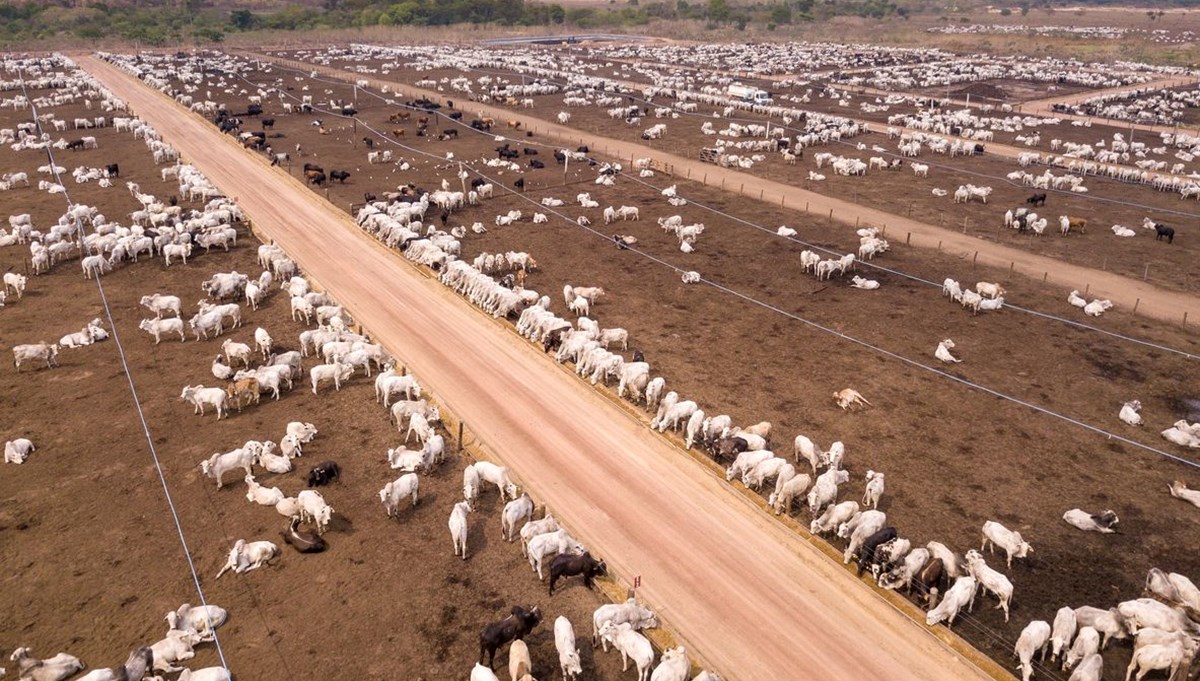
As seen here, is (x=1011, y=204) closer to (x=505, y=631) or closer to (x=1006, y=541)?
(x=1006, y=541)

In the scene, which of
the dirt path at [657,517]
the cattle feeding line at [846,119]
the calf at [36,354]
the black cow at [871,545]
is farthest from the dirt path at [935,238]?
the calf at [36,354]

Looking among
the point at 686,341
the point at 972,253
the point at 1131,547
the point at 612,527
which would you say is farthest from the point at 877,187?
the point at 612,527

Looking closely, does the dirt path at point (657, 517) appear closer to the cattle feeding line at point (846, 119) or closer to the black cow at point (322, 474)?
the black cow at point (322, 474)

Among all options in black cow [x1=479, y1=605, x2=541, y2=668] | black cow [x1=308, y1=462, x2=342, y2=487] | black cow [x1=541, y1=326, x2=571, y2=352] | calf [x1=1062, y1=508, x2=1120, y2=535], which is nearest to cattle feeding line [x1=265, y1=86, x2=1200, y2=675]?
calf [x1=1062, y1=508, x2=1120, y2=535]

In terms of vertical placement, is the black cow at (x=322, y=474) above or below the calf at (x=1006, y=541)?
below

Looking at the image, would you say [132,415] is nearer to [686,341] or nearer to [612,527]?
[612,527]

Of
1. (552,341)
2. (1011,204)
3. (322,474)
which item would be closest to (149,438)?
(322,474)
